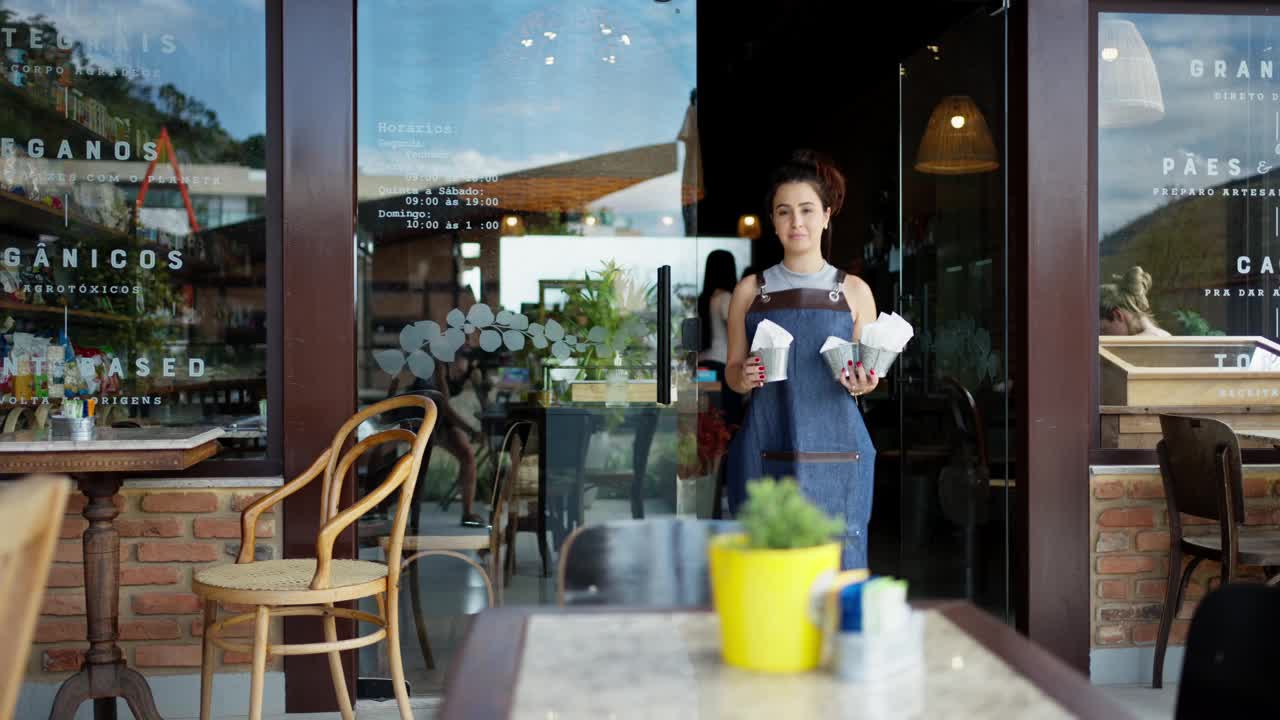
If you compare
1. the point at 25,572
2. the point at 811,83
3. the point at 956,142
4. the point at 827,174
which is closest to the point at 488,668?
the point at 25,572

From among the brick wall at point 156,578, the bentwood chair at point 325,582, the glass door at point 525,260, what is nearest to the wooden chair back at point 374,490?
the bentwood chair at point 325,582

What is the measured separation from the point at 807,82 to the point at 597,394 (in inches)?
200

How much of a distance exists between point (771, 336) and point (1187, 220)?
6.20 ft

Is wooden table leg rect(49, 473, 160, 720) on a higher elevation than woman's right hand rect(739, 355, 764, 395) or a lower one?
lower

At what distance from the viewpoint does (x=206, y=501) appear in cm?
347

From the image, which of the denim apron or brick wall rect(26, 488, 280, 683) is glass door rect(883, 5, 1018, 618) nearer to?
the denim apron

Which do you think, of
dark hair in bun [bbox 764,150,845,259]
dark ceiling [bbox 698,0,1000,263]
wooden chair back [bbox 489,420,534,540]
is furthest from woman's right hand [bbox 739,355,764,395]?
dark ceiling [bbox 698,0,1000,263]

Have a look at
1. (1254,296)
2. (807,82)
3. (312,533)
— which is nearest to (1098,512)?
(1254,296)

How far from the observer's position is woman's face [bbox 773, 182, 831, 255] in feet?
9.91

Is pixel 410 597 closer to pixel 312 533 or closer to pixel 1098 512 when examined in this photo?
pixel 312 533

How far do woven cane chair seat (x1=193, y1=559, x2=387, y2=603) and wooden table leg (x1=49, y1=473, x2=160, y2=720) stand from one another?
0.35 metres

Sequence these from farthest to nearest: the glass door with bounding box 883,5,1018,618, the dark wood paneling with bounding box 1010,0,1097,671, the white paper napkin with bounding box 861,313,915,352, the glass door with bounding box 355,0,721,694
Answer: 1. the glass door with bounding box 883,5,1018,618
2. the dark wood paneling with bounding box 1010,0,1097,671
3. the glass door with bounding box 355,0,721,694
4. the white paper napkin with bounding box 861,313,915,352

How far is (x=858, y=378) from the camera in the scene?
2875 mm

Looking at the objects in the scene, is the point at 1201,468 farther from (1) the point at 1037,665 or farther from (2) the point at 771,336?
(1) the point at 1037,665
